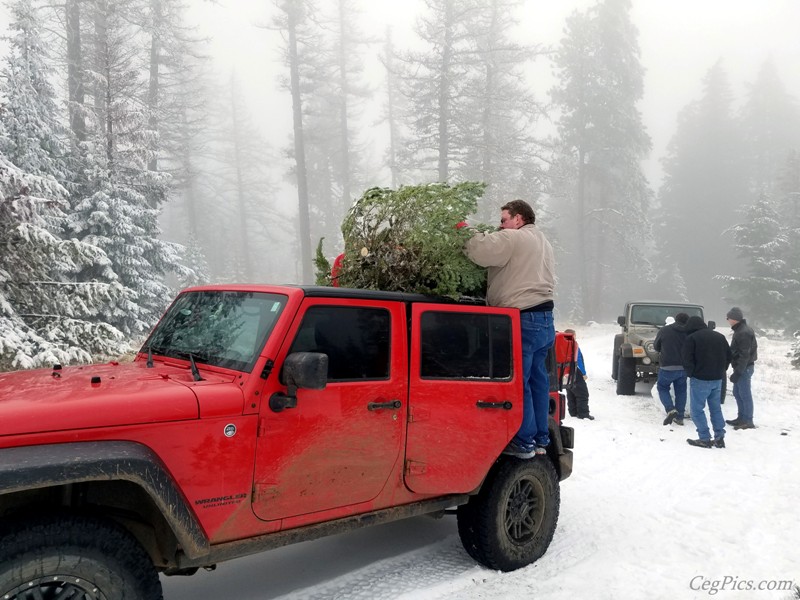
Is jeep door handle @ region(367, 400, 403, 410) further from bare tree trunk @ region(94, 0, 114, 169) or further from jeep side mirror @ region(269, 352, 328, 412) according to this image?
bare tree trunk @ region(94, 0, 114, 169)

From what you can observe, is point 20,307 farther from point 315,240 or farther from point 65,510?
point 315,240

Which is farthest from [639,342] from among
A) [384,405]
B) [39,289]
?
[39,289]

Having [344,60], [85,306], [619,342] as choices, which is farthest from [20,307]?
[344,60]

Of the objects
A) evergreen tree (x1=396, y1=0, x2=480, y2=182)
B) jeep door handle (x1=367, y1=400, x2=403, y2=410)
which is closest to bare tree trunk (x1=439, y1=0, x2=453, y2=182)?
evergreen tree (x1=396, y1=0, x2=480, y2=182)

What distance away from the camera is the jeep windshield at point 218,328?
3277 millimetres

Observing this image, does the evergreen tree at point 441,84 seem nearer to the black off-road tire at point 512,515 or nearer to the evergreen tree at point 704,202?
the black off-road tire at point 512,515

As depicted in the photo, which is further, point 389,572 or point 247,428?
point 389,572

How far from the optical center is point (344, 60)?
37719mm

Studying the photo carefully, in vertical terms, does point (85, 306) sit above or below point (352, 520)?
above

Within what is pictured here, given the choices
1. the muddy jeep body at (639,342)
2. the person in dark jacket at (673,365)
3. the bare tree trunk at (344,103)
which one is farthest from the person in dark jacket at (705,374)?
the bare tree trunk at (344,103)

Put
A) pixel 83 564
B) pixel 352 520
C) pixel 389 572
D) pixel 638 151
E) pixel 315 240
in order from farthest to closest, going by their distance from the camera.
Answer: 1. pixel 315 240
2. pixel 638 151
3. pixel 389 572
4. pixel 352 520
5. pixel 83 564

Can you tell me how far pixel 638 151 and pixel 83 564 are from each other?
1481 inches

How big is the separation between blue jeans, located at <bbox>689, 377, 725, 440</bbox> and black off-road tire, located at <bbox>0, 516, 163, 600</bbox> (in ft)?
26.0

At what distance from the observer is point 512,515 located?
4.34m
